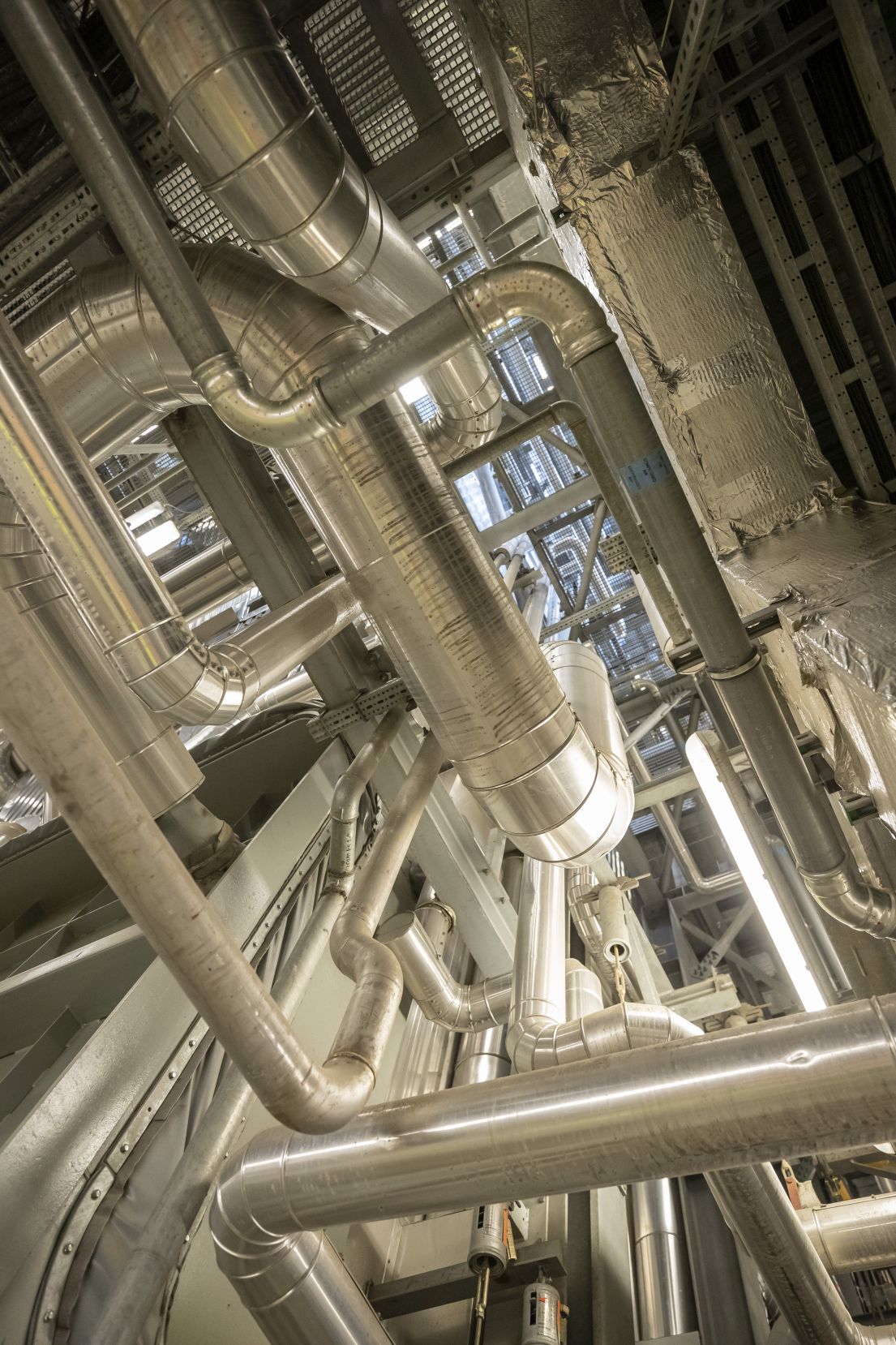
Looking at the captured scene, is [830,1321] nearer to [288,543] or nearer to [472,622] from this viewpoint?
[472,622]

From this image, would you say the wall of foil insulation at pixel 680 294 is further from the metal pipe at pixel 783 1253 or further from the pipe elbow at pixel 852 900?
the metal pipe at pixel 783 1253

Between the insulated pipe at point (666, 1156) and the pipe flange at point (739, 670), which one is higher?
the pipe flange at point (739, 670)

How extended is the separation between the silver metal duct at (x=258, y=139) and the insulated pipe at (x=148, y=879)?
1243mm

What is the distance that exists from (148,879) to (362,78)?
2.96 meters

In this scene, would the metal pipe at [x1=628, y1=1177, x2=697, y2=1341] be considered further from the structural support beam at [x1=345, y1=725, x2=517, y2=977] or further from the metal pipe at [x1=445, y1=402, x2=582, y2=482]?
the metal pipe at [x1=445, y1=402, x2=582, y2=482]

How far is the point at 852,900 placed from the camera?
2393 millimetres

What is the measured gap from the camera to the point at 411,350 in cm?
191

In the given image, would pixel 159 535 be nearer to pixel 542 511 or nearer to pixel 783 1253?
pixel 542 511

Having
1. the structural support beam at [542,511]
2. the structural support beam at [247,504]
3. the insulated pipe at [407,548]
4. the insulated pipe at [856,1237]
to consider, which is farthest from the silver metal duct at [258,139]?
the insulated pipe at [856,1237]

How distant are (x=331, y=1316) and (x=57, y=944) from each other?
250 cm

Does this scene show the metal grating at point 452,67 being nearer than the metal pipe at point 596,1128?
No

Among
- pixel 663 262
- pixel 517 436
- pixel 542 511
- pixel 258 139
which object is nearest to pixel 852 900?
pixel 663 262

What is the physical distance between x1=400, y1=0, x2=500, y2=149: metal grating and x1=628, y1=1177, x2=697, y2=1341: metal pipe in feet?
13.6

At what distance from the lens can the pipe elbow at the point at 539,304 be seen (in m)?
1.90
